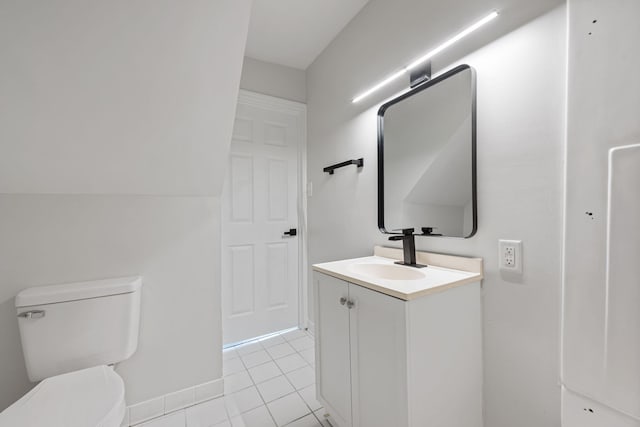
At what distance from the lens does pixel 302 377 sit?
1746 millimetres

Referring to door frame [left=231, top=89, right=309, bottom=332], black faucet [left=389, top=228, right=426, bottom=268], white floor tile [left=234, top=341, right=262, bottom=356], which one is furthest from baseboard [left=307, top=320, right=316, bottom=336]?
black faucet [left=389, top=228, right=426, bottom=268]

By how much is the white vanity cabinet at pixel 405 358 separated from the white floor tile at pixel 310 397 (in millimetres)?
291

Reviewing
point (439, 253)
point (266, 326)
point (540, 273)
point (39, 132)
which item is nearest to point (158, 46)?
point (39, 132)

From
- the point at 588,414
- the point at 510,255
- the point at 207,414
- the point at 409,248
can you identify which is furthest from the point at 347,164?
the point at 207,414

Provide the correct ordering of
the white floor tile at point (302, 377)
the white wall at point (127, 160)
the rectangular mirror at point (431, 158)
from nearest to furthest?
1. the white wall at point (127, 160)
2. the rectangular mirror at point (431, 158)
3. the white floor tile at point (302, 377)

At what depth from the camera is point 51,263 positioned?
4.08 feet

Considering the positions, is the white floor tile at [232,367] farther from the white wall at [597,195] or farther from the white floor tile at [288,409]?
the white wall at [597,195]

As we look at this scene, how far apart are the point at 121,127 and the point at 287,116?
1.55 metres

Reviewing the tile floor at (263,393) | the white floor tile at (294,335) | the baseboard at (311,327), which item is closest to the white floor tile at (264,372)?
the tile floor at (263,393)

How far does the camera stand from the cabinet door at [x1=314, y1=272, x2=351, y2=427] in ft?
3.77

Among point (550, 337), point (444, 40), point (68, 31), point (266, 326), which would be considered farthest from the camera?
point (266, 326)

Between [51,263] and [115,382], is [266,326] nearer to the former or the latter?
[115,382]

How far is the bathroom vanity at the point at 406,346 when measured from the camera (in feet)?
2.92

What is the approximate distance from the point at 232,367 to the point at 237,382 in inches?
7.4
